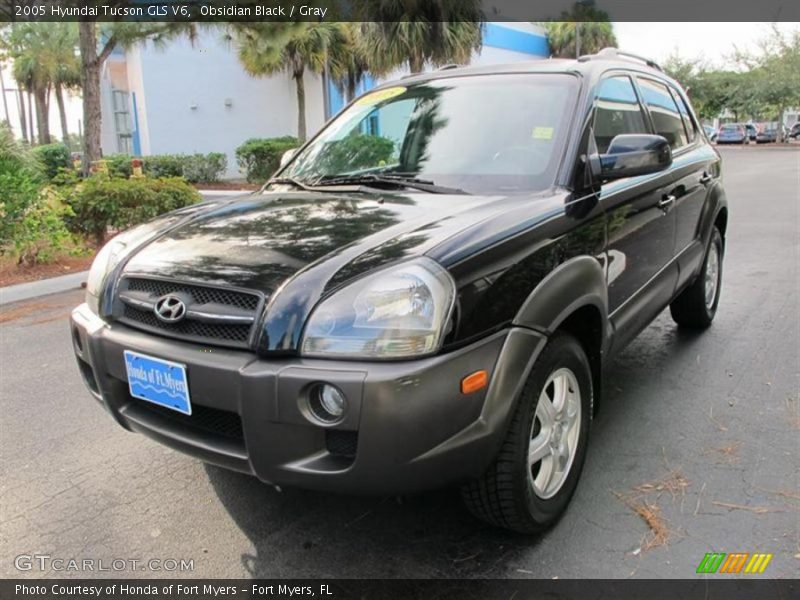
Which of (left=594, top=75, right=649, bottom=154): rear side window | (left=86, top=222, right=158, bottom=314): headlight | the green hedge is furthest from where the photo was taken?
the green hedge

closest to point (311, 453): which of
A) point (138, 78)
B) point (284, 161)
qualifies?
point (284, 161)

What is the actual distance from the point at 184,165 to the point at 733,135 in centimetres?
3342

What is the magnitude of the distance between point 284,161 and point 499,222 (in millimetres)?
1929

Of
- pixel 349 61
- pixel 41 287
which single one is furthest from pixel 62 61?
pixel 41 287

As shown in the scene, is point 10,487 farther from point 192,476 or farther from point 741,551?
point 741,551

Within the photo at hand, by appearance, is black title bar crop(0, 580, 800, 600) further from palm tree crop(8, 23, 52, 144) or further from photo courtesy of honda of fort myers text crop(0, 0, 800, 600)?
palm tree crop(8, 23, 52, 144)

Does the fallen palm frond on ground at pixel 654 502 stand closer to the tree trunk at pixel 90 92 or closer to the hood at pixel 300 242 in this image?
the hood at pixel 300 242

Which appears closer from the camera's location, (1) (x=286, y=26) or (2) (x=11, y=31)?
(1) (x=286, y=26)

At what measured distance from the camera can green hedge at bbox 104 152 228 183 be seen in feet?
59.4

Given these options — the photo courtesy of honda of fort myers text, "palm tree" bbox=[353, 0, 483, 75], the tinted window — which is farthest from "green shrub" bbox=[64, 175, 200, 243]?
"palm tree" bbox=[353, 0, 483, 75]

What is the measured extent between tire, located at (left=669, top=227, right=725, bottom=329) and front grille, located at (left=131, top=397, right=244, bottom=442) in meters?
3.59

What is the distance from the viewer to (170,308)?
2.36 meters

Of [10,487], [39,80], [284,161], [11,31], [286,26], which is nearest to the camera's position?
[10,487]

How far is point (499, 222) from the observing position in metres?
2.48
